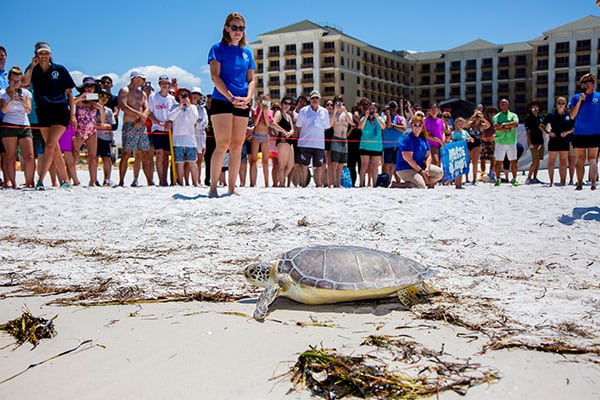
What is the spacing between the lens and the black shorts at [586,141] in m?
7.38

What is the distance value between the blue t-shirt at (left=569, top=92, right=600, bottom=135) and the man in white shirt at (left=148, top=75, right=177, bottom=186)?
6791mm

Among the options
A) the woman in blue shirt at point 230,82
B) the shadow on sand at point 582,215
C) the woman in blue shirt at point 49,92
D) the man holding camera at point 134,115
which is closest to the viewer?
the shadow on sand at point 582,215

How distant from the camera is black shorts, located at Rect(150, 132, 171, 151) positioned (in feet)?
31.0

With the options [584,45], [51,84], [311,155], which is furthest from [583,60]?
[51,84]

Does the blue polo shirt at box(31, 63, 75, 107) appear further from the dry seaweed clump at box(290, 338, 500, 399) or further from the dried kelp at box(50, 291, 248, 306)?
the dry seaweed clump at box(290, 338, 500, 399)

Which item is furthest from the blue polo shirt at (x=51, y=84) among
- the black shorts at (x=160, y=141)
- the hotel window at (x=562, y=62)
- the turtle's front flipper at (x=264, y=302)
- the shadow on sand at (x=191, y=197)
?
the hotel window at (x=562, y=62)

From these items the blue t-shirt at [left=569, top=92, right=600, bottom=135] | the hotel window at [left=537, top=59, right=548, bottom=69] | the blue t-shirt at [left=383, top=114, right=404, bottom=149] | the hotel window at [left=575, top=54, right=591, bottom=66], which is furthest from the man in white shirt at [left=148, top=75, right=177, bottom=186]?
the hotel window at [left=537, top=59, right=548, bottom=69]

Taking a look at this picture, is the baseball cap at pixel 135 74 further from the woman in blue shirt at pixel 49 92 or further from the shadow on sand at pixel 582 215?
the shadow on sand at pixel 582 215

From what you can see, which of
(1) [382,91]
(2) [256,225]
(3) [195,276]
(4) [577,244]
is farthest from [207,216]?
(1) [382,91]

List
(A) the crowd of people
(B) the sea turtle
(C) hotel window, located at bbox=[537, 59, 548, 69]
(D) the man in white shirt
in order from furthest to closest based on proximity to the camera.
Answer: (C) hotel window, located at bbox=[537, 59, 548, 69] → (D) the man in white shirt → (A) the crowd of people → (B) the sea turtle

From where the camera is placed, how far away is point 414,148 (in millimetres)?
8898

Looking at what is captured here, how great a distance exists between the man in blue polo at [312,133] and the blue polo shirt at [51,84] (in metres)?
4.21

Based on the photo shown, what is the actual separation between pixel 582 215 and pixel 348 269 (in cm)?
372

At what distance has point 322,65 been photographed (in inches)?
3051
